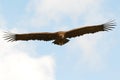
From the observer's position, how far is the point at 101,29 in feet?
132

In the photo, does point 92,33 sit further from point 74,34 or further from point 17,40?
point 17,40

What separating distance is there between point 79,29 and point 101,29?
4.98 ft

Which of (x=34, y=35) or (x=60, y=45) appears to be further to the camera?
(x=34, y=35)

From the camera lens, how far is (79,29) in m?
40.2

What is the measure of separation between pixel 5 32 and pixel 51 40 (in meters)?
3.34

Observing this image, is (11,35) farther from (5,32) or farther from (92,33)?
(92,33)

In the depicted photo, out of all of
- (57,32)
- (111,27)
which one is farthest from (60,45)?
(111,27)

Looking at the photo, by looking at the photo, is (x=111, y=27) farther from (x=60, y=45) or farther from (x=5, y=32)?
(x=5, y=32)

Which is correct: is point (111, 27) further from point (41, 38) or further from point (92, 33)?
point (41, 38)

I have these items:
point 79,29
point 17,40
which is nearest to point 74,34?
point 79,29

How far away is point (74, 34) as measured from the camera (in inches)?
1582

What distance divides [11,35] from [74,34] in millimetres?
4516

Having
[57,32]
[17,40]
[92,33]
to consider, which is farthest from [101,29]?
[17,40]

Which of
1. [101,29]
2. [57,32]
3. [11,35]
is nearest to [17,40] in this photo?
[11,35]
